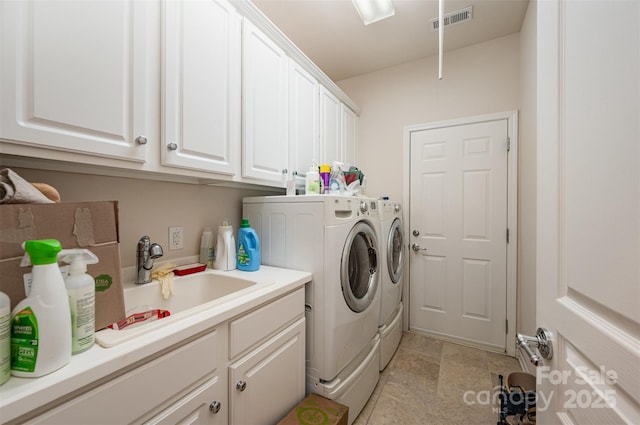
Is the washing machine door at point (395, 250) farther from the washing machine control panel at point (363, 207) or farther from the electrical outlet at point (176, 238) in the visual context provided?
the electrical outlet at point (176, 238)

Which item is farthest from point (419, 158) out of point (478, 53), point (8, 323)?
point (8, 323)

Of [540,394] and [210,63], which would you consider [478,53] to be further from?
[540,394]

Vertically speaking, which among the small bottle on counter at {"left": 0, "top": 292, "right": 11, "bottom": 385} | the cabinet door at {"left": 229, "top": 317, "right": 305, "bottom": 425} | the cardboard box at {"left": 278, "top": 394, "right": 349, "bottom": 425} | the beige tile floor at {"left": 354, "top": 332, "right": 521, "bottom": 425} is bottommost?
the beige tile floor at {"left": 354, "top": 332, "right": 521, "bottom": 425}

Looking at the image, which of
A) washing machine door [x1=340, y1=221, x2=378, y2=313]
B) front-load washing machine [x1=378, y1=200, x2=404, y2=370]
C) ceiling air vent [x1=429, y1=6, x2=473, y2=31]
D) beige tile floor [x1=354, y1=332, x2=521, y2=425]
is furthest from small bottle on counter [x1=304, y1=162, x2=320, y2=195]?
ceiling air vent [x1=429, y1=6, x2=473, y2=31]

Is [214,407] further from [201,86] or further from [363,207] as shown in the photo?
[201,86]

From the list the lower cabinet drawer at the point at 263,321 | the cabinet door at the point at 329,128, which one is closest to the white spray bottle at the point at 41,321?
the lower cabinet drawer at the point at 263,321

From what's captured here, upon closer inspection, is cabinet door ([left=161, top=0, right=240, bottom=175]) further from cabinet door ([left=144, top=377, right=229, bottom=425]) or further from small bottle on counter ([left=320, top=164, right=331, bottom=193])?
cabinet door ([left=144, top=377, right=229, bottom=425])

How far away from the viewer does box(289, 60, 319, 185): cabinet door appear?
74.6 inches

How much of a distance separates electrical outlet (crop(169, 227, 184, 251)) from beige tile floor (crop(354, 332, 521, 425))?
1514 millimetres

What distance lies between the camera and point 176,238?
1.52 meters

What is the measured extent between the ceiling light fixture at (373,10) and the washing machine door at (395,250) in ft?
5.34

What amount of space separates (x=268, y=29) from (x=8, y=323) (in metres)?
1.79

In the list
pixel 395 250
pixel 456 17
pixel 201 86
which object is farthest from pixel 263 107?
pixel 456 17

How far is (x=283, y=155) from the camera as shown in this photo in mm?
1806
